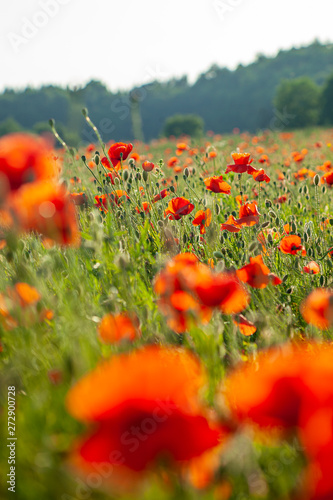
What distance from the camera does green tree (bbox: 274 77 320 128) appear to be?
3397 cm

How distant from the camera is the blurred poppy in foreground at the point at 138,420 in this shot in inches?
25.9

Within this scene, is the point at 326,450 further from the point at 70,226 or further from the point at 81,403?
the point at 70,226

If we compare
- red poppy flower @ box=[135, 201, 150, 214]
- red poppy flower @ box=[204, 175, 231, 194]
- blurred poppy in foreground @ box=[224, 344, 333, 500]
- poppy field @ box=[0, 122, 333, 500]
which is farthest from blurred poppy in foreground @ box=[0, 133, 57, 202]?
red poppy flower @ box=[135, 201, 150, 214]

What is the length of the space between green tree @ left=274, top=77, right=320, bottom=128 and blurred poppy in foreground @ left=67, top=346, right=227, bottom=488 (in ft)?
114

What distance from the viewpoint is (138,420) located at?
2.29 ft

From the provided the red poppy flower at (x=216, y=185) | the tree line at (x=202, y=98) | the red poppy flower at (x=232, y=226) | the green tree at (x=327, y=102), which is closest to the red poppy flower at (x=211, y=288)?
the red poppy flower at (x=232, y=226)

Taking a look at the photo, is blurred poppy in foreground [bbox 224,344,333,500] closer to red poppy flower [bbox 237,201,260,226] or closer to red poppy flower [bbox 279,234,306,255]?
red poppy flower [bbox 279,234,306,255]

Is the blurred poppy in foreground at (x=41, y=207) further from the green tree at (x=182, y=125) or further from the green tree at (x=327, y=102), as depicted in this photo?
the green tree at (x=182, y=125)

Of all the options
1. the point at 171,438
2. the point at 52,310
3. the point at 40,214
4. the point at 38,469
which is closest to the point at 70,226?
the point at 40,214

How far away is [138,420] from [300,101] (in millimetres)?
37726

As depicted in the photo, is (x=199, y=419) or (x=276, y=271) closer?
(x=199, y=419)

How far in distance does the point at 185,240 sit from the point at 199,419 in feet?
6.26

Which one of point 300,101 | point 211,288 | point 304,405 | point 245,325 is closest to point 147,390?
point 304,405

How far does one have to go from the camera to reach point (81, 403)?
662 millimetres
